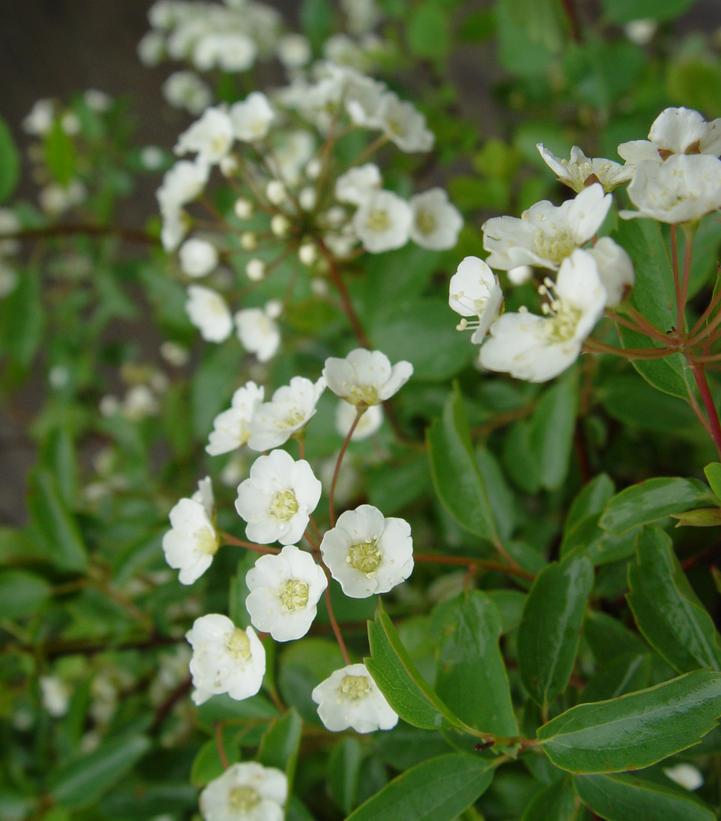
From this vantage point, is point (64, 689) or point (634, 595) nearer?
point (634, 595)

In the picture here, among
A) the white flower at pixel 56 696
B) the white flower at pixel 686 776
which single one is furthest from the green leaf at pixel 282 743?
the white flower at pixel 56 696

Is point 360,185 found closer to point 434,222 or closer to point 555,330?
point 434,222

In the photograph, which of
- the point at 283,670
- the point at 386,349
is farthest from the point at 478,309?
the point at 283,670

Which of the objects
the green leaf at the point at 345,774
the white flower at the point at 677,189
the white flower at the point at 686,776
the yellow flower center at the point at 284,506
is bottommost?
the white flower at the point at 686,776

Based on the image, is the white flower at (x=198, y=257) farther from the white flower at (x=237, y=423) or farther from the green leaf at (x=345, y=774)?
the green leaf at (x=345, y=774)

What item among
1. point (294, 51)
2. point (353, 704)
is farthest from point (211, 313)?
point (294, 51)

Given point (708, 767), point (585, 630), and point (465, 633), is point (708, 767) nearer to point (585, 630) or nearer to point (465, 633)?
point (585, 630)
